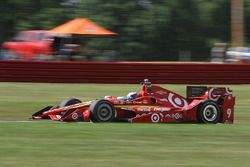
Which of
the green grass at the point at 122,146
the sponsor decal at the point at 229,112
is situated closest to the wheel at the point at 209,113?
the sponsor decal at the point at 229,112

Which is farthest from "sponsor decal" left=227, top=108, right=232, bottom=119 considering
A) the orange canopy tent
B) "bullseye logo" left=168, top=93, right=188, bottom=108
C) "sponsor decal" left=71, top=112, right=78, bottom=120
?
the orange canopy tent

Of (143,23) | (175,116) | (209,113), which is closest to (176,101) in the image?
(175,116)

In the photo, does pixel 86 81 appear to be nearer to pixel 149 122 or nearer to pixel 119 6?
pixel 149 122

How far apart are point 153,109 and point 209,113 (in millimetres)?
1094

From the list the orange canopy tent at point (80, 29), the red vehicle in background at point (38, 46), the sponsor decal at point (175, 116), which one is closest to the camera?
the sponsor decal at point (175, 116)

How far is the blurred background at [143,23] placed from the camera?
51.2 metres

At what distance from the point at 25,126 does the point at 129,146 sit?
2.56m

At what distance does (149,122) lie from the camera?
11.7m

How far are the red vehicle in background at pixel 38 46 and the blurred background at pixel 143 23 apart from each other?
15.8 meters

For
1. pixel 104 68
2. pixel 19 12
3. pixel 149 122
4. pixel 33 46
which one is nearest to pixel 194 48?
pixel 19 12

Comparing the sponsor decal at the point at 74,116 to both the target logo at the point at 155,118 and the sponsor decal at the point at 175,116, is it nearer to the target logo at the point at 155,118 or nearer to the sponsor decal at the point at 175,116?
the target logo at the point at 155,118

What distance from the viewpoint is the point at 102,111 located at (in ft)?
37.5

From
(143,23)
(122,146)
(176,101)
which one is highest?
(143,23)

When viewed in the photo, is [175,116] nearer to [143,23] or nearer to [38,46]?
[38,46]
